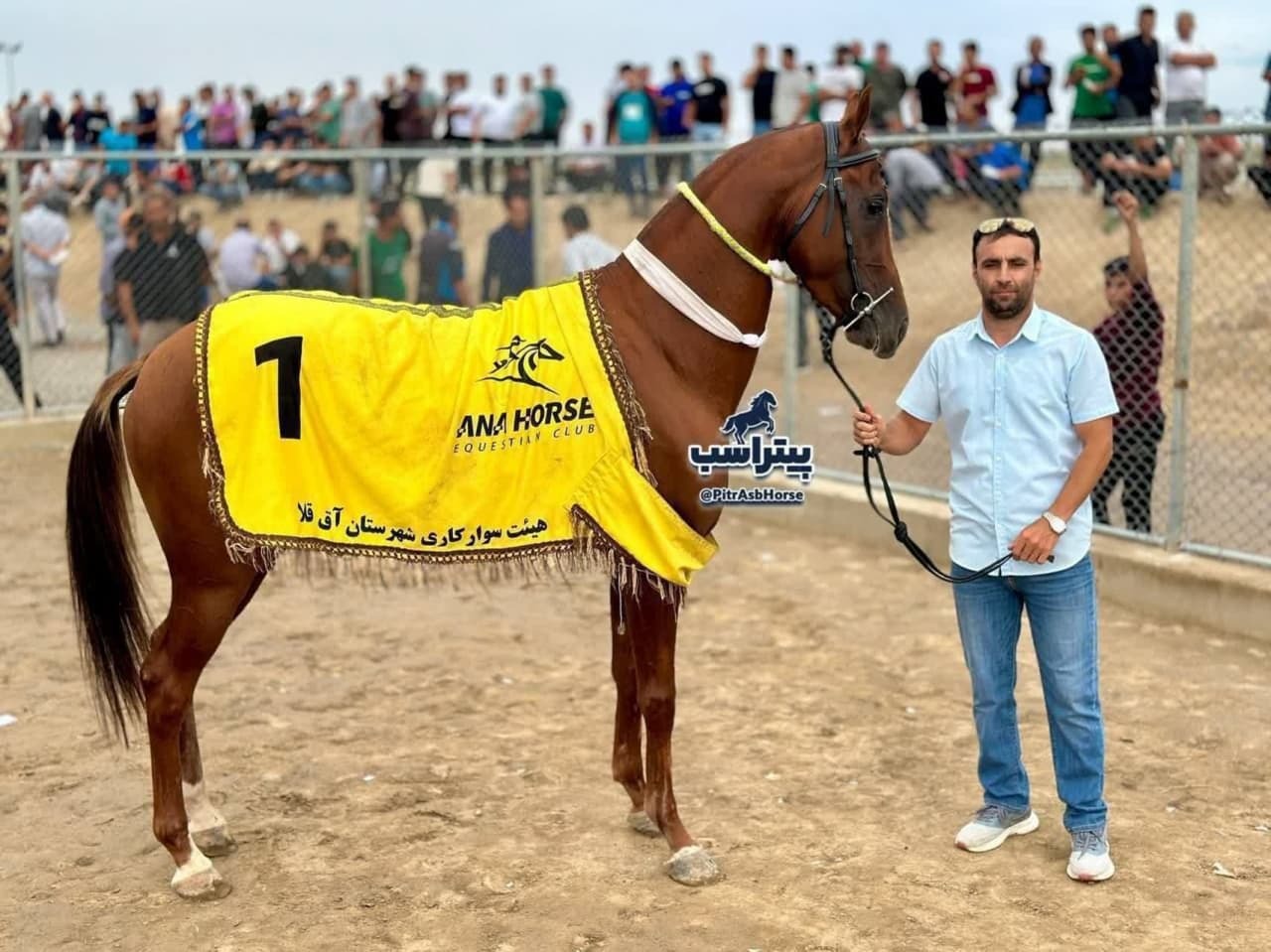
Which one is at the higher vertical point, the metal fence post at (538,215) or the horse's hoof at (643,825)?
the metal fence post at (538,215)

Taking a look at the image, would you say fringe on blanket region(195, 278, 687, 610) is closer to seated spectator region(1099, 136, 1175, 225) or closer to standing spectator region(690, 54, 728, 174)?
seated spectator region(1099, 136, 1175, 225)

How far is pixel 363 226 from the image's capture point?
36.4ft

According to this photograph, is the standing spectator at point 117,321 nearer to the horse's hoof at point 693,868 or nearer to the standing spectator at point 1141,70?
the horse's hoof at point 693,868

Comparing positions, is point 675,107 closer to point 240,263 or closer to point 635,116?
point 635,116

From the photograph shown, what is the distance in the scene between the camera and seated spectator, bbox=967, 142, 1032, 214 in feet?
38.2

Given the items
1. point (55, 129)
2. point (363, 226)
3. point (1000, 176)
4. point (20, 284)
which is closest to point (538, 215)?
point (363, 226)

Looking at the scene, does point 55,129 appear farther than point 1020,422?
Yes

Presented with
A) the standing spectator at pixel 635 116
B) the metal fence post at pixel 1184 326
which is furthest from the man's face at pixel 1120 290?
the standing spectator at pixel 635 116

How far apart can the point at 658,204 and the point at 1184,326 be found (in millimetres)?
7021

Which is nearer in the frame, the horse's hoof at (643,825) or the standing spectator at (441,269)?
the horse's hoof at (643,825)

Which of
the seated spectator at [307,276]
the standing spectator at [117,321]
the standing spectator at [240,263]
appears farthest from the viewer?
the standing spectator at [240,263]

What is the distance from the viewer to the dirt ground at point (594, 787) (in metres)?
3.71

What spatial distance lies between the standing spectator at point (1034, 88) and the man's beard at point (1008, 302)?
1201 centimetres

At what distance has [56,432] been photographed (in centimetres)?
1033
